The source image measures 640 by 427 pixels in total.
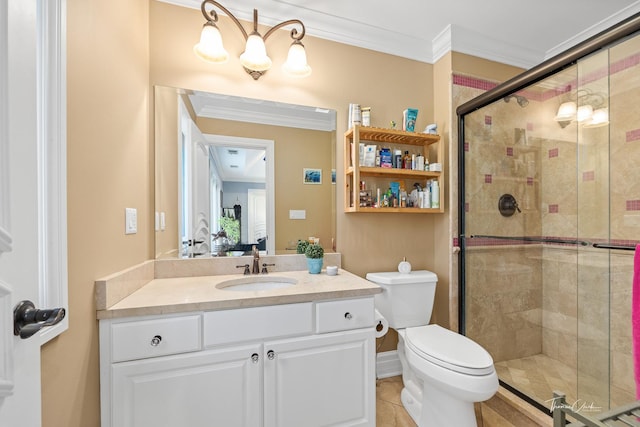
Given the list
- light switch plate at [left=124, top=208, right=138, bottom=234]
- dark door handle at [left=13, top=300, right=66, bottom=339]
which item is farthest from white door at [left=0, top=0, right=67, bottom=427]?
light switch plate at [left=124, top=208, right=138, bottom=234]

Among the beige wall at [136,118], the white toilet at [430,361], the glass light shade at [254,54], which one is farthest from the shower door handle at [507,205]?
the glass light shade at [254,54]

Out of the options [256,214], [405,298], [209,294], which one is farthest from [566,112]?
[209,294]

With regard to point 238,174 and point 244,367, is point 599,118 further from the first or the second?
point 244,367

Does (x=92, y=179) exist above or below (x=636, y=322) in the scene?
above

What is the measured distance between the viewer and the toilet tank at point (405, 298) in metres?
1.75

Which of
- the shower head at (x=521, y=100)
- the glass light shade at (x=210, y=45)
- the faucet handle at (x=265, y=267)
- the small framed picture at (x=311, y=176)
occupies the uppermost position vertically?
the glass light shade at (x=210, y=45)

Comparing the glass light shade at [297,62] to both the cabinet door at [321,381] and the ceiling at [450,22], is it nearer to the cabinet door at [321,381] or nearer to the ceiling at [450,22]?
the ceiling at [450,22]

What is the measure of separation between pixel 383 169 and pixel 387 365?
145cm

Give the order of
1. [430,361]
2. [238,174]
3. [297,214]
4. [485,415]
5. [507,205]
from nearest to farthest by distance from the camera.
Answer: [430,361], [485,415], [238,174], [297,214], [507,205]

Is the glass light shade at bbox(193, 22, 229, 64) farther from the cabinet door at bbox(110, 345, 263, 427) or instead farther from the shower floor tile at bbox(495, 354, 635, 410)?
the shower floor tile at bbox(495, 354, 635, 410)

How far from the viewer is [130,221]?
4.19 ft

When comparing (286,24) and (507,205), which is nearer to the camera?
(286,24)

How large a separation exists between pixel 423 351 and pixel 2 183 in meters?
1.64

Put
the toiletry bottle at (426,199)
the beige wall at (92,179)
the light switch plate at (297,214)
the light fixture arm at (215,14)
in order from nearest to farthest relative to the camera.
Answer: the beige wall at (92,179) → the light fixture arm at (215,14) → the light switch plate at (297,214) → the toiletry bottle at (426,199)
